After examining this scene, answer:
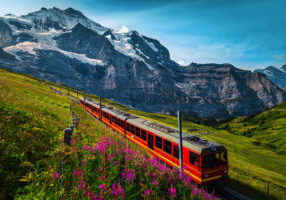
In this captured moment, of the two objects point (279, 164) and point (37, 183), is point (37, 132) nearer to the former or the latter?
point (37, 183)

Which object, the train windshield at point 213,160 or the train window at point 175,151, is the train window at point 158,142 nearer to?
the train window at point 175,151

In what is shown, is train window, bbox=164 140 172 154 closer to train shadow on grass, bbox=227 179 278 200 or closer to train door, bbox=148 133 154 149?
train door, bbox=148 133 154 149

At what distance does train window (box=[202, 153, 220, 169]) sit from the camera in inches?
471

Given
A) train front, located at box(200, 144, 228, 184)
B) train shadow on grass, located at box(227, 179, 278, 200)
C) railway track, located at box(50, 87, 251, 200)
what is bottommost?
train shadow on grass, located at box(227, 179, 278, 200)

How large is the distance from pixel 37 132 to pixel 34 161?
219cm

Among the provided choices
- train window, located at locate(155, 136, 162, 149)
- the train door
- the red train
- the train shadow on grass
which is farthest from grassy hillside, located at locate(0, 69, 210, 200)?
the train shadow on grass

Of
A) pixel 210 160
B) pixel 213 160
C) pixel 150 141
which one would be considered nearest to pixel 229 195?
pixel 213 160

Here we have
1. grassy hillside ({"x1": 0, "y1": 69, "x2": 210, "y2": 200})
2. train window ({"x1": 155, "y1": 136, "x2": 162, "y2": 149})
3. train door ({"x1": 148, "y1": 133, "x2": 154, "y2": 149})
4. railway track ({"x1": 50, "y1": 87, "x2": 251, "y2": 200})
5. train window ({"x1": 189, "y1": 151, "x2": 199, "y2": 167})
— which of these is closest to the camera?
grassy hillside ({"x1": 0, "y1": 69, "x2": 210, "y2": 200})

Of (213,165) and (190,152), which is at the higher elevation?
(190,152)

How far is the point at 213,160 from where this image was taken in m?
12.4

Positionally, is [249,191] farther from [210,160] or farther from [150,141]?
[150,141]

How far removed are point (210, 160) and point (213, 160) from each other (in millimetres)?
343

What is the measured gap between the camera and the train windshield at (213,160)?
12.0m

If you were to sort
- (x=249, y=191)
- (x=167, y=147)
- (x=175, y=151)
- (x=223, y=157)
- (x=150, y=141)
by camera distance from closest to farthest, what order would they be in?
(x=223, y=157) → (x=175, y=151) → (x=249, y=191) → (x=167, y=147) → (x=150, y=141)
